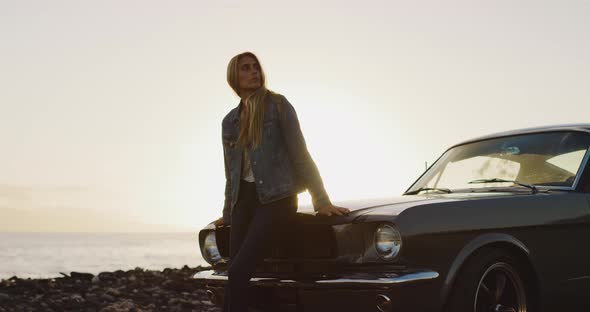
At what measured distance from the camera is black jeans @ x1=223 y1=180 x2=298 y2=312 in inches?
207

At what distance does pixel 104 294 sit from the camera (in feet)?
33.4

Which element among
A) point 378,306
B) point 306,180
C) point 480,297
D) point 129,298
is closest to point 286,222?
point 306,180

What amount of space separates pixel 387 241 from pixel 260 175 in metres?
0.88

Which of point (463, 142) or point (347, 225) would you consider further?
point (463, 142)

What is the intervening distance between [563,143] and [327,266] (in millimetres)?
2324

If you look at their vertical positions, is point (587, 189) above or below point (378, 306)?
above

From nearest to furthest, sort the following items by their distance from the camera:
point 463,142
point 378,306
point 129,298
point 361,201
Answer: point 378,306 < point 361,201 < point 463,142 < point 129,298

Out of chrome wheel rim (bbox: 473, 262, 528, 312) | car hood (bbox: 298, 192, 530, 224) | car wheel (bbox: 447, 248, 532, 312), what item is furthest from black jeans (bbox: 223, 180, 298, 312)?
chrome wheel rim (bbox: 473, 262, 528, 312)

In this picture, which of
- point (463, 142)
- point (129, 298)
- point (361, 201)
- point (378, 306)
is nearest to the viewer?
point (378, 306)

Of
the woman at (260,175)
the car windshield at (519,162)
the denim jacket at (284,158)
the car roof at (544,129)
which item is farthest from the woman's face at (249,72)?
the car roof at (544,129)

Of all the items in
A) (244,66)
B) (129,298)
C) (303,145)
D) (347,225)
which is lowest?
(129,298)

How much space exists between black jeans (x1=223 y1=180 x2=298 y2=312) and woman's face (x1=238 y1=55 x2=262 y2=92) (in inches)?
24.4

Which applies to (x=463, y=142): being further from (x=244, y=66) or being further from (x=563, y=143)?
(x=244, y=66)

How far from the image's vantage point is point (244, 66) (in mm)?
5398
